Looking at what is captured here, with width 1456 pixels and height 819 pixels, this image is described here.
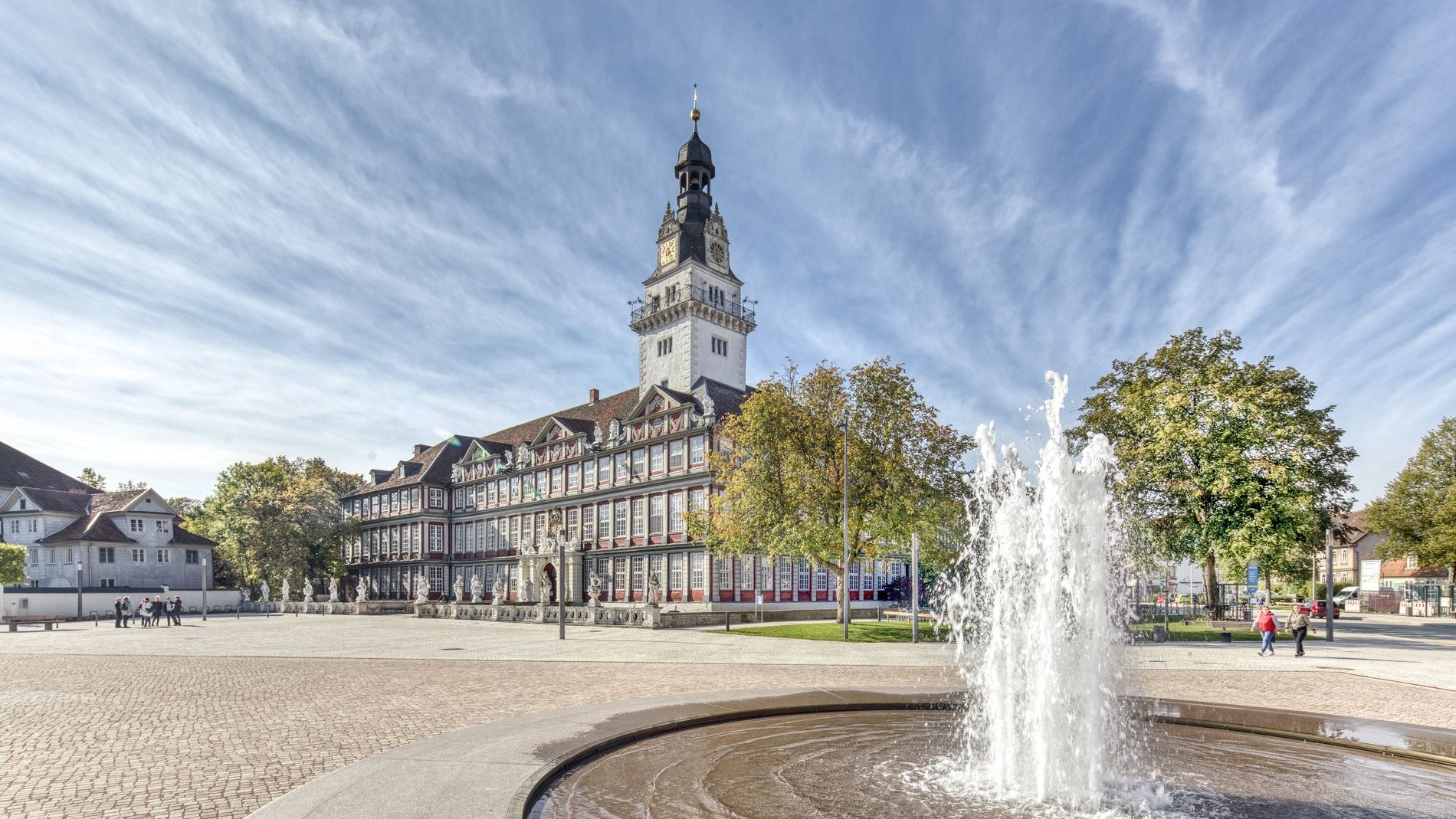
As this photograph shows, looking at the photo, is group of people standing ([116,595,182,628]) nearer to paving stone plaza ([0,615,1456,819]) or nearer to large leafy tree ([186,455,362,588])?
paving stone plaza ([0,615,1456,819])

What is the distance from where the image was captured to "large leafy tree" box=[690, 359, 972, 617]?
117 feet

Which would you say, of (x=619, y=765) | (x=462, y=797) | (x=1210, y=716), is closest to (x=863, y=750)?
(x=619, y=765)

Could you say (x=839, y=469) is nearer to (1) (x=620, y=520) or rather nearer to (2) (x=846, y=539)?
(2) (x=846, y=539)

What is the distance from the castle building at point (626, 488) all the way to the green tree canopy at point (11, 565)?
2887cm

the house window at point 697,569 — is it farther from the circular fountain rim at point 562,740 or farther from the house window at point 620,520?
the circular fountain rim at point 562,740

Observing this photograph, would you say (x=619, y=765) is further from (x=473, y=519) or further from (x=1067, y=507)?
(x=473, y=519)

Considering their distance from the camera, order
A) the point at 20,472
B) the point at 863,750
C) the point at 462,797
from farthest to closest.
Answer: the point at 20,472 → the point at 863,750 → the point at 462,797

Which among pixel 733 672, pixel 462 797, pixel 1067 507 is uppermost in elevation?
pixel 1067 507

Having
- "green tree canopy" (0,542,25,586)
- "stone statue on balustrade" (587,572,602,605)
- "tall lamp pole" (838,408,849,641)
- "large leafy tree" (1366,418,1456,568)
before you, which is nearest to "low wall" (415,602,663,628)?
"tall lamp pole" (838,408,849,641)

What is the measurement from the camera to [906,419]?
3656 cm

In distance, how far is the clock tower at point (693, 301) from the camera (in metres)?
68.3

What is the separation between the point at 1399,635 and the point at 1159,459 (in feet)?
41.5

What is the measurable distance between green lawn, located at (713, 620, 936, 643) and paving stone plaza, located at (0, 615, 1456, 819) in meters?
2.64

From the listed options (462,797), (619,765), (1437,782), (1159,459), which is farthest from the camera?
(1159,459)
